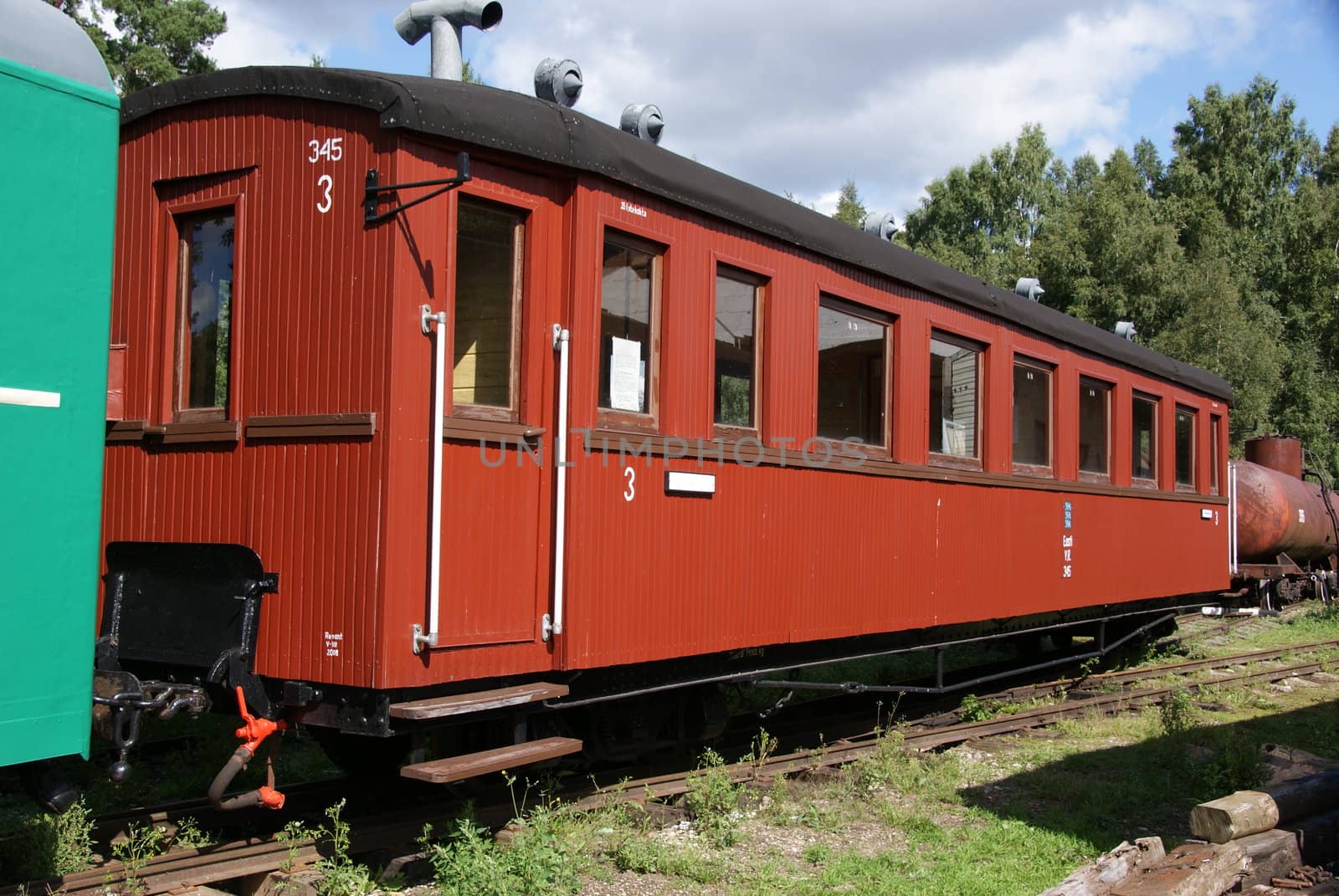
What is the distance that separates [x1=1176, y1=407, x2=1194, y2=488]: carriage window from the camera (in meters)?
12.3

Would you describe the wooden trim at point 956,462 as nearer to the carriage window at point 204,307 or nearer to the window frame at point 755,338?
the window frame at point 755,338

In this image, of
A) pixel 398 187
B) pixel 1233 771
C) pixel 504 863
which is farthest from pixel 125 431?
pixel 1233 771

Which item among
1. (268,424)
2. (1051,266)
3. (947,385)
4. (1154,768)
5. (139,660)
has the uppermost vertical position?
(1051,266)

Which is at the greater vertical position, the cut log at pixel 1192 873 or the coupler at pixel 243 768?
the coupler at pixel 243 768

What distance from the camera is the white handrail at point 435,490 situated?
450cm

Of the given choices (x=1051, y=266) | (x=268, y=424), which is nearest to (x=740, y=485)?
(x=268, y=424)

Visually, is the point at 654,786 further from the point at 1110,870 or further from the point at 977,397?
the point at 977,397

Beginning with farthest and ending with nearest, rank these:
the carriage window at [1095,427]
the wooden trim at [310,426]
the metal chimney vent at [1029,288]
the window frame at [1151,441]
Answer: the window frame at [1151,441] < the metal chimney vent at [1029,288] < the carriage window at [1095,427] < the wooden trim at [310,426]

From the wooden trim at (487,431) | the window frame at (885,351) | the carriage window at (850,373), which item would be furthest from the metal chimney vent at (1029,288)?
the wooden trim at (487,431)

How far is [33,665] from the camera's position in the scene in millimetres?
3383

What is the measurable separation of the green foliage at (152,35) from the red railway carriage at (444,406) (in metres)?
20.7

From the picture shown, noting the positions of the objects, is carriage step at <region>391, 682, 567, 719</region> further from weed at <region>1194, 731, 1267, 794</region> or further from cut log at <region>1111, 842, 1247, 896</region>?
weed at <region>1194, 731, 1267, 794</region>

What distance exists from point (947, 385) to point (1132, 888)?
445cm

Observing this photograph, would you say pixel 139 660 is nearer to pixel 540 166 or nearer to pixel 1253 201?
pixel 540 166
